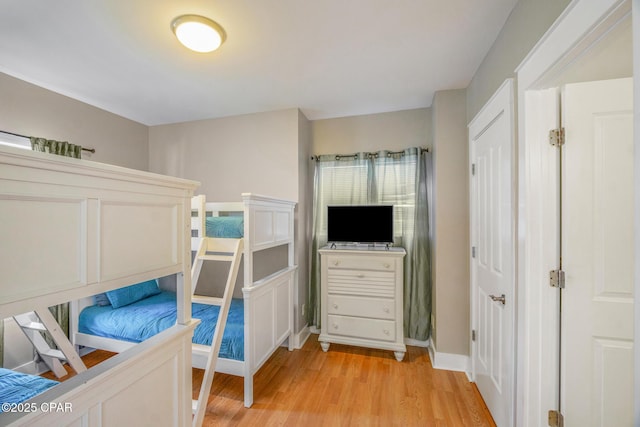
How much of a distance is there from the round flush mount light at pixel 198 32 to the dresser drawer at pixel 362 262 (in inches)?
78.4

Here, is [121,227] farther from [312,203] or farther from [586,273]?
[312,203]

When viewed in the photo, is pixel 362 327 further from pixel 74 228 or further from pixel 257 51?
Result: pixel 257 51

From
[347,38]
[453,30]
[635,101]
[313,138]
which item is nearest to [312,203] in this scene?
[313,138]

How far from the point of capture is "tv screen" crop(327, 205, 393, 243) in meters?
2.70

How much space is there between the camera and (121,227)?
90 cm

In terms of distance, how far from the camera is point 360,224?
109 inches

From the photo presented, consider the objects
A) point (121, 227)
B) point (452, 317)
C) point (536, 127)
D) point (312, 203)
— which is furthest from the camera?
point (312, 203)

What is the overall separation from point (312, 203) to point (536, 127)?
217 centimetres

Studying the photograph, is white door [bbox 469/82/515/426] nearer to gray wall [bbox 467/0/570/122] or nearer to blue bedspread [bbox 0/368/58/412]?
gray wall [bbox 467/0/570/122]

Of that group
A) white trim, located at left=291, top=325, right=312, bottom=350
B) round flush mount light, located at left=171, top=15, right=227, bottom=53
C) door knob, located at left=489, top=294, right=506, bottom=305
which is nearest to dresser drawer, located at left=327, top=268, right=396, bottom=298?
white trim, located at left=291, top=325, right=312, bottom=350

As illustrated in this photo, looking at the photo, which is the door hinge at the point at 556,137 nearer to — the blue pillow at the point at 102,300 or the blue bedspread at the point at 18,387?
the blue bedspread at the point at 18,387

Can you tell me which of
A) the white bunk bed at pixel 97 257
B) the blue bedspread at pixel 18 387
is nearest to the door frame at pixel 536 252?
the white bunk bed at pixel 97 257

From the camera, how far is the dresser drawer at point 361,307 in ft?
8.11

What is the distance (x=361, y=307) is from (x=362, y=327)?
0.64 feet
